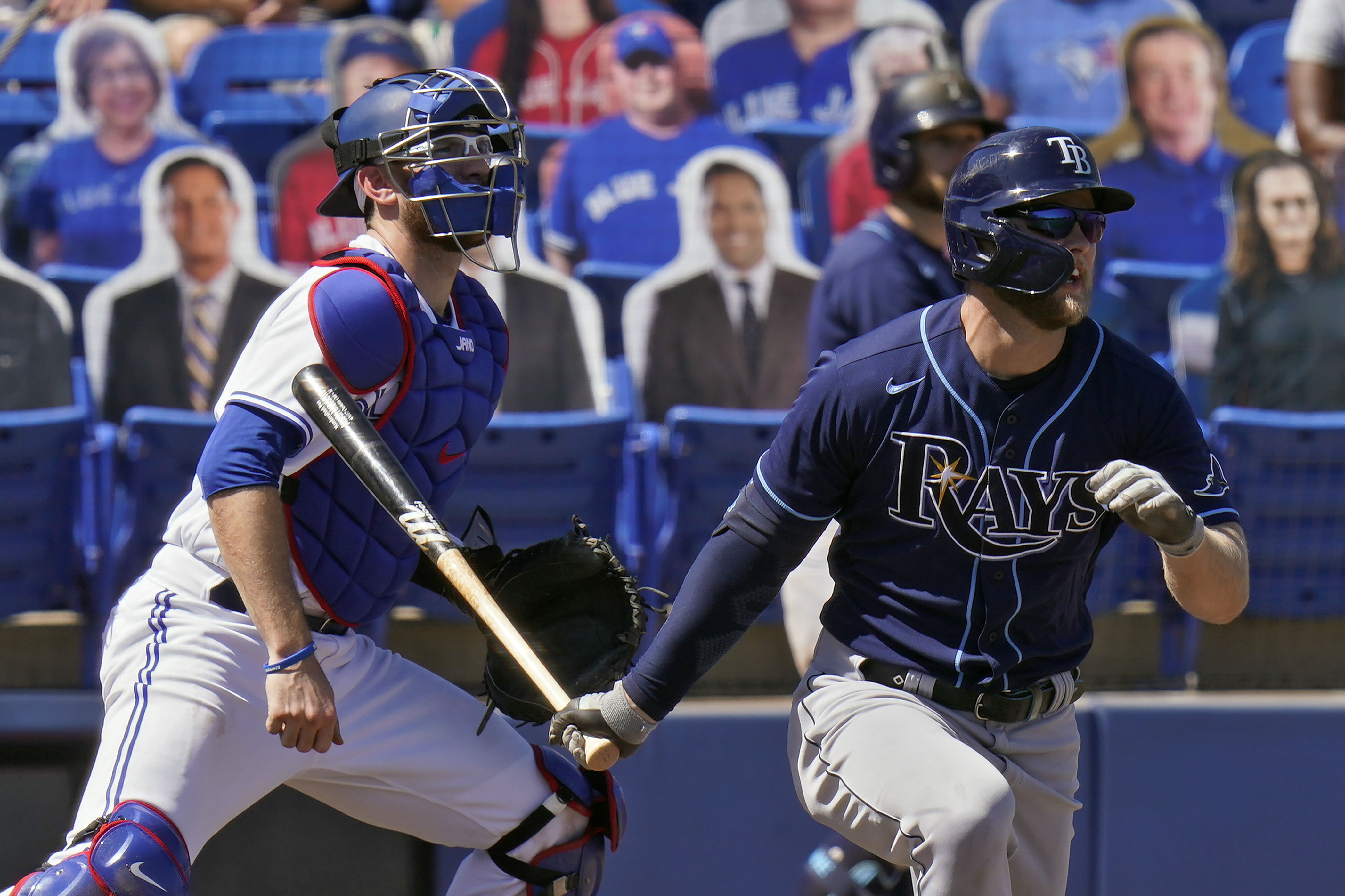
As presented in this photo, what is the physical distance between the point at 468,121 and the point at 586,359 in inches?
107

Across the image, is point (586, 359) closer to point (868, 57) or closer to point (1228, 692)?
point (868, 57)

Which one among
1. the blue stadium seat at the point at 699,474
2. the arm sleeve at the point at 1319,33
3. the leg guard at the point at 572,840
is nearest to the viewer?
the leg guard at the point at 572,840

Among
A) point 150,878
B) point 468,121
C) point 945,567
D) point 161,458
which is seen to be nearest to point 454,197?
point 468,121

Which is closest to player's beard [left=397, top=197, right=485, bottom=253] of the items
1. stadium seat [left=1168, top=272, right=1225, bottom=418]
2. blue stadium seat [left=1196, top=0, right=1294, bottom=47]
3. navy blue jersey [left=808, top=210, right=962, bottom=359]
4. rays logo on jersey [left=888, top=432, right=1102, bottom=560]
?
rays logo on jersey [left=888, top=432, right=1102, bottom=560]

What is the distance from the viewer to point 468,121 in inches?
91.6

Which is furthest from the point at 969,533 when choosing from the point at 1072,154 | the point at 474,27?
the point at 474,27

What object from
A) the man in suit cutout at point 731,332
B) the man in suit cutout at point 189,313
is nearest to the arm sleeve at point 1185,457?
the man in suit cutout at point 731,332

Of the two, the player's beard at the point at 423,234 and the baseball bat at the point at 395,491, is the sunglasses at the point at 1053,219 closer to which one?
the player's beard at the point at 423,234

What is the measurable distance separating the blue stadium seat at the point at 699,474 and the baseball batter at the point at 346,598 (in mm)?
2160

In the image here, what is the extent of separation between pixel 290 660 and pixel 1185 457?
57.7 inches

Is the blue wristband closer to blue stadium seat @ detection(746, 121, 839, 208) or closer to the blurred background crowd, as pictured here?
the blurred background crowd

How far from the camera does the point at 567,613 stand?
249 centimetres

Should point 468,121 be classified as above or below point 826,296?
above

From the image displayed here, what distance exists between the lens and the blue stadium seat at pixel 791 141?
5.63 meters
